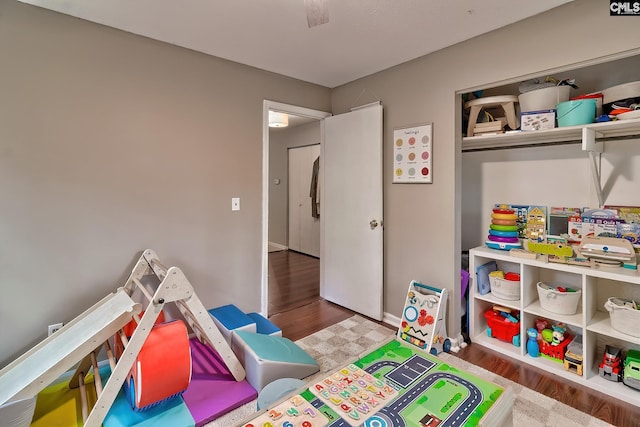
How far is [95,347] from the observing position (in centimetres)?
158

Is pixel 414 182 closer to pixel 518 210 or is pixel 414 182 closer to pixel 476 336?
pixel 518 210

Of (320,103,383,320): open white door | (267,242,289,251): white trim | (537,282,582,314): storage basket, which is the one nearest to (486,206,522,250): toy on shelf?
(537,282,582,314): storage basket

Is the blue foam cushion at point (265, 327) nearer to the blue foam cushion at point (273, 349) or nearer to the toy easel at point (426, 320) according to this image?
the blue foam cushion at point (273, 349)

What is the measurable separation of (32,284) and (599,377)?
3665 millimetres

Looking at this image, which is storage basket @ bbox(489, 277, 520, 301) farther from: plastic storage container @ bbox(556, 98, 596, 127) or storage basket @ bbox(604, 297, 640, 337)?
plastic storage container @ bbox(556, 98, 596, 127)

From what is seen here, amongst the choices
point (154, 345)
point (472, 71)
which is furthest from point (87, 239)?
point (472, 71)

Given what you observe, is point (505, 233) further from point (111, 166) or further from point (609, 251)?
point (111, 166)

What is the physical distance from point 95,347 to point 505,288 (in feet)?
8.98

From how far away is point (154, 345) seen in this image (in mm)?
1684

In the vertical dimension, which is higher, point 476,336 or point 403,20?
point 403,20

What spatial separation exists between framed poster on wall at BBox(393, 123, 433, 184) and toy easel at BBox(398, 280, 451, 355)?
36.0 inches

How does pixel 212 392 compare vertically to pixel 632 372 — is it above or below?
below

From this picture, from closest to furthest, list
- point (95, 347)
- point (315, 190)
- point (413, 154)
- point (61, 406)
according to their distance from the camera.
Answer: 1. point (95, 347)
2. point (61, 406)
3. point (413, 154)
4. point (315, 190)

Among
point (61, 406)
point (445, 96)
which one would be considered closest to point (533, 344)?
point (445, 96)
